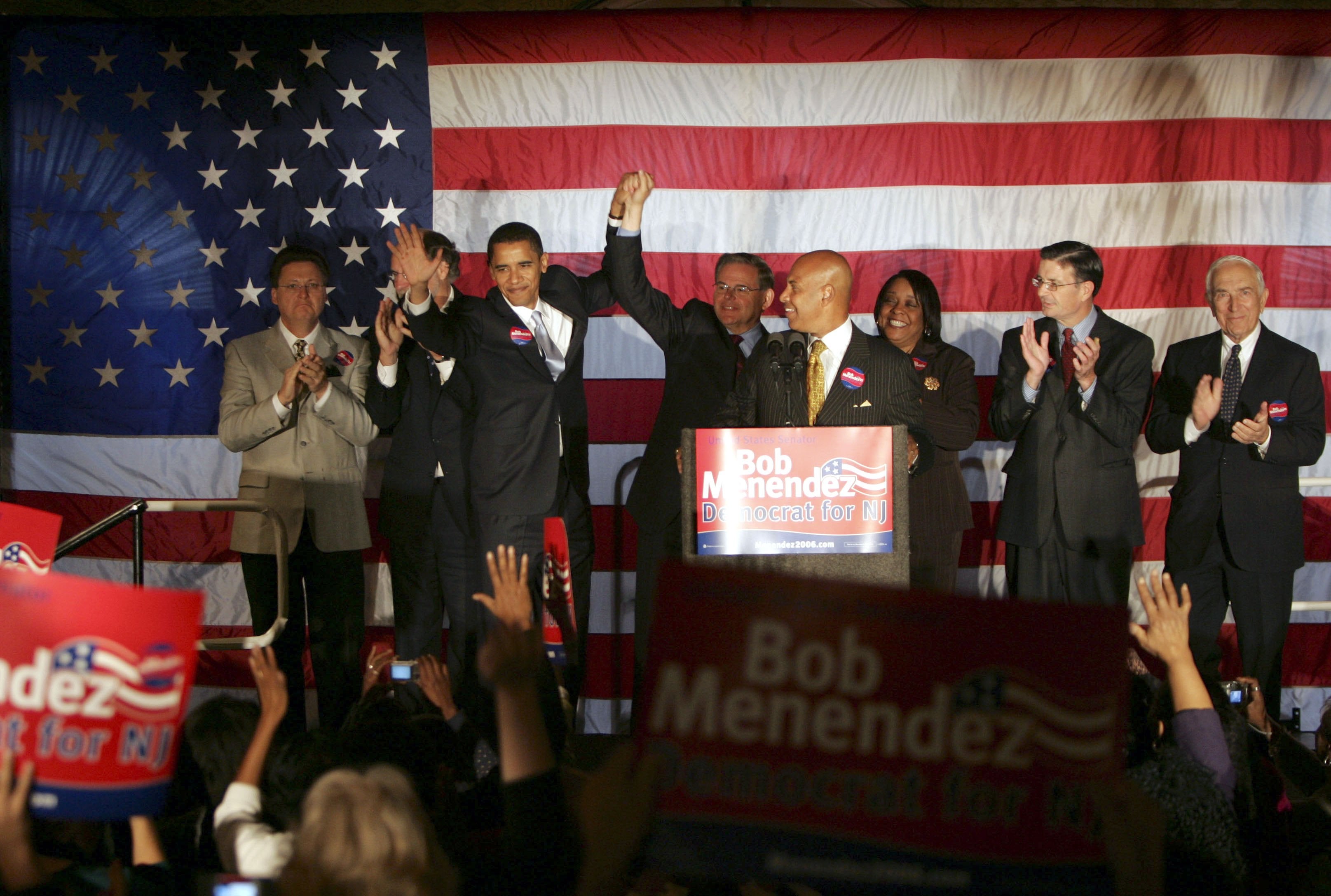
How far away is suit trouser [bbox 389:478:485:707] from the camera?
13.4ft

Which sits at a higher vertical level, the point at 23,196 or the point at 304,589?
the point at 23,196

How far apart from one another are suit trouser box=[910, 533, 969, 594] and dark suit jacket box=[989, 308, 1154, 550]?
0.88 feet

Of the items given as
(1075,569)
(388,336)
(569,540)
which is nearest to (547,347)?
(388,336)

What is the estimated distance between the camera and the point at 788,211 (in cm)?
450

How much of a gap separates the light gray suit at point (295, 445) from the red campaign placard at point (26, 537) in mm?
1521

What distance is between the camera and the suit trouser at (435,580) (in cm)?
408

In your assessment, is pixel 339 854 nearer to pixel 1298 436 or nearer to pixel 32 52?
pixel 1298 436

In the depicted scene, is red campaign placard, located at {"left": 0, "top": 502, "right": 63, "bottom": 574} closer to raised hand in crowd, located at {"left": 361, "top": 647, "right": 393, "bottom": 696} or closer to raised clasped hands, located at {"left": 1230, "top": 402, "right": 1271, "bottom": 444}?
raised hand in crowd, located at {"left": 361, "top": 647, "right": 393, "bottom": 696}

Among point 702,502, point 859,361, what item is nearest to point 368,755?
point 702,502

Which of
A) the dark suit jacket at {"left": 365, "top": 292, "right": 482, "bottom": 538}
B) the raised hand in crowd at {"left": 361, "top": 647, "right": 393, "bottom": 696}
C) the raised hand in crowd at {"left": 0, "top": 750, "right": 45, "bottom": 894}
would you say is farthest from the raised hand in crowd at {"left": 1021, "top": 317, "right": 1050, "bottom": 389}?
the raised hand in crowd at {"left": 0, "top": 750, "right": 45, "bottom": 894}

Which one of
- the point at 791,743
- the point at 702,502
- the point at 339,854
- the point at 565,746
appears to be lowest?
the point at 565,746

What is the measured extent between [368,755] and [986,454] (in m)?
3.36

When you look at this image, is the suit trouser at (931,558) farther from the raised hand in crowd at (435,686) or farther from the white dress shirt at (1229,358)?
the raised hand in crowd at (435,686)

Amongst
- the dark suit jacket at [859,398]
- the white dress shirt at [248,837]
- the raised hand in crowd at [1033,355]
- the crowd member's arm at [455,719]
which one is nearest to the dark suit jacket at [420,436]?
the dark suit jacket at [859,398]
